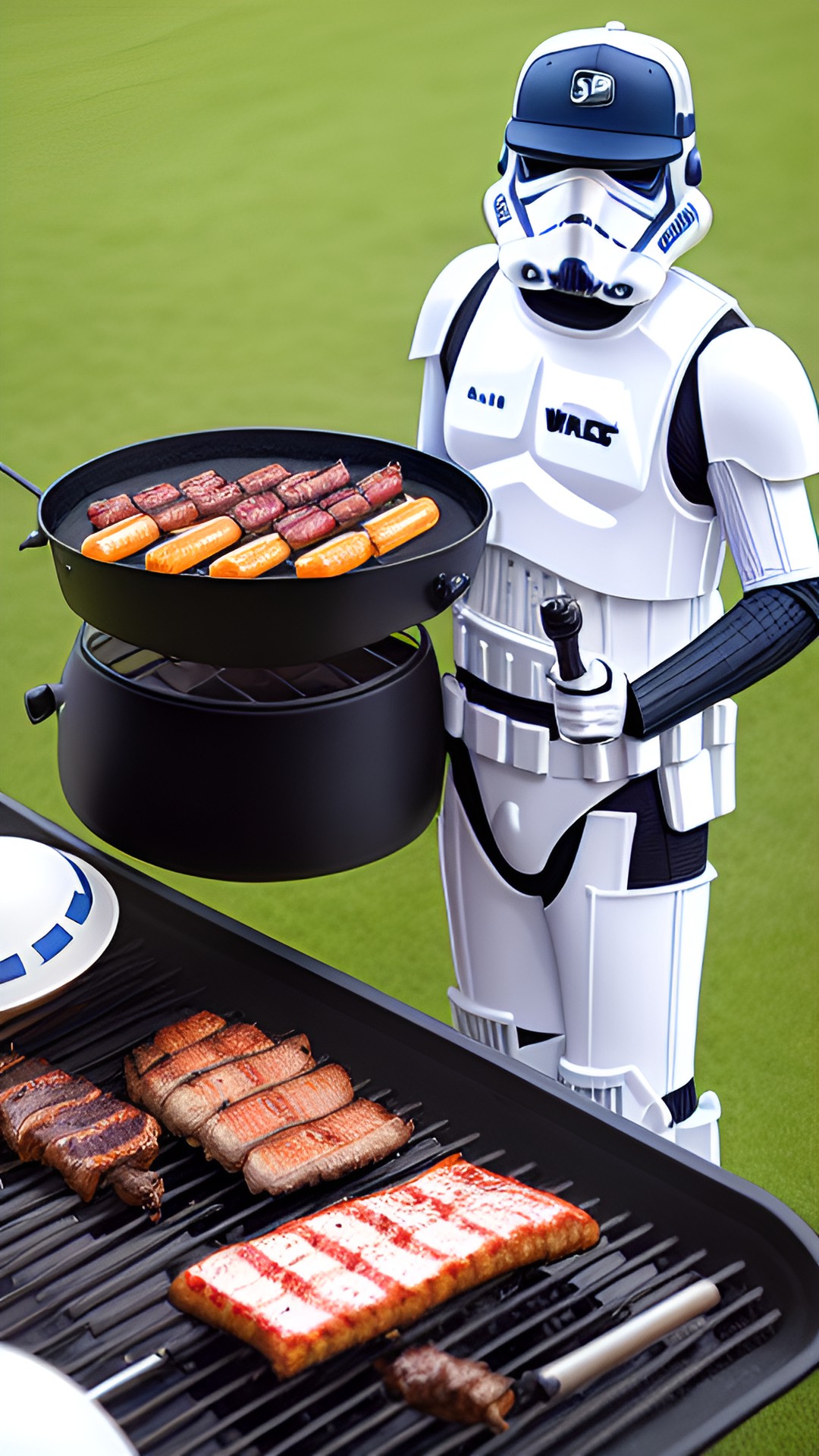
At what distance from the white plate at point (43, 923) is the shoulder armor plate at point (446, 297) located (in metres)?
1.30

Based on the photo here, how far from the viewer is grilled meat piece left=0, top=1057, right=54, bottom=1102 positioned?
2.56m

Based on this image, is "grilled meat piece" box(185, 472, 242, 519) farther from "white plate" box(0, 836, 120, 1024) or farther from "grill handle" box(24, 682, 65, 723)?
"white plate" box(0, 836, 120, 1024)

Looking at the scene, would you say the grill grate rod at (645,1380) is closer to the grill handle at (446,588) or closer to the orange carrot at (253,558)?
the grill handle at (446,588)

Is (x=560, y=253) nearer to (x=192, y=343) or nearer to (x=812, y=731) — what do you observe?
(x=812, y=731)

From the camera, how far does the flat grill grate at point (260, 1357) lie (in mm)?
1971

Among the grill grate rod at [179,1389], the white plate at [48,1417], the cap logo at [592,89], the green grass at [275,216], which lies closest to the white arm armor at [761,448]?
the cap logo at [592,89]

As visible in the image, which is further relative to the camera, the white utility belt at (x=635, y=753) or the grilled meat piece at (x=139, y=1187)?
the white utility belt at (x=635, y=753)

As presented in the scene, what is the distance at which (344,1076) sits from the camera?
2.58 m

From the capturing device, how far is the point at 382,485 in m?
2.84

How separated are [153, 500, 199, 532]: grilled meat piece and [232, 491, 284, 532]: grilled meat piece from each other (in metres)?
0.08

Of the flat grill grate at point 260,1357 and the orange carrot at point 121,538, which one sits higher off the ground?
the orange carrot at point 121,538

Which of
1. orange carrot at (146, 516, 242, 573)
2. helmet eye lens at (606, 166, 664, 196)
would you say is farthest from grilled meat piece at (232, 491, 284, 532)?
helmet eye lens at (606, 166, 664, 196)

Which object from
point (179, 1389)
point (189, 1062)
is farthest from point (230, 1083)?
point (179, 1389)

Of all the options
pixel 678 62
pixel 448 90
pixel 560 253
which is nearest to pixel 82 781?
pixel 560 253
